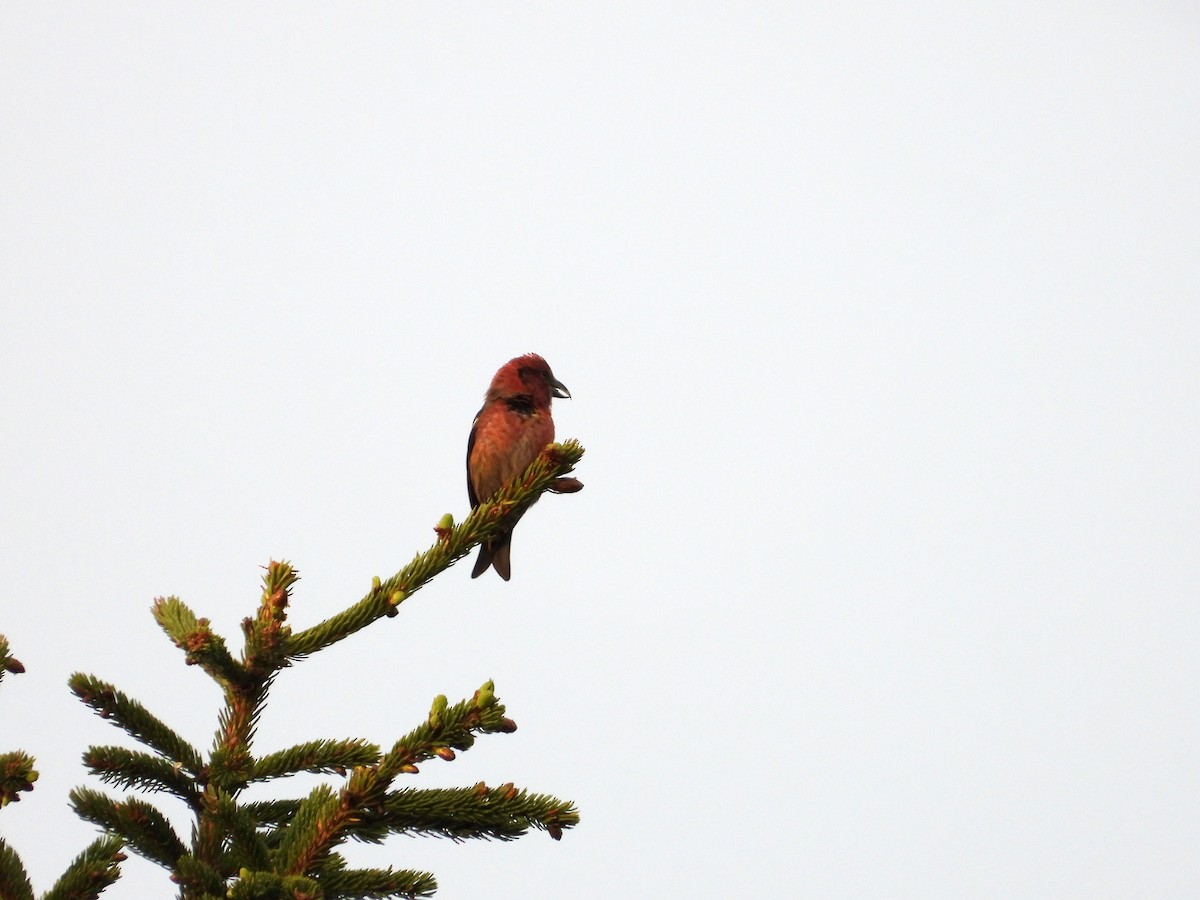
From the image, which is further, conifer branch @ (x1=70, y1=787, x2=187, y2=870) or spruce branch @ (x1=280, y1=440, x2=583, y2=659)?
spruce branch @ (x1=280, y1=440, x2=583, y2=659)

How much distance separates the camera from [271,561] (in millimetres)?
2424

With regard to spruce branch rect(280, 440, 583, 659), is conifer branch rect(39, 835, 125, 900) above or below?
below

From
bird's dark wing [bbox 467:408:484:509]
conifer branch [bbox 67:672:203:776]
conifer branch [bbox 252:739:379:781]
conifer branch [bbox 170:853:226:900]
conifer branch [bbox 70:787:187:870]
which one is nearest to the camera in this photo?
conifer branch [bbox 170:853:226:900]

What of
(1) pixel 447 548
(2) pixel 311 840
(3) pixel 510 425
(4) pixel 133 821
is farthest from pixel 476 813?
(3) pixel 510 425

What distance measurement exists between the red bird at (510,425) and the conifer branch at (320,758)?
337cm

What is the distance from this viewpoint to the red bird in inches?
238

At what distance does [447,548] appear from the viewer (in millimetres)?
2928

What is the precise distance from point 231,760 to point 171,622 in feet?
1.33

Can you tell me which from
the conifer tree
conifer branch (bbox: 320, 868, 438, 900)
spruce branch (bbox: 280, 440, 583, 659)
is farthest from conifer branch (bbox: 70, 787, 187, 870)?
spruce branch (bbox: 280, 440, 583, 659)

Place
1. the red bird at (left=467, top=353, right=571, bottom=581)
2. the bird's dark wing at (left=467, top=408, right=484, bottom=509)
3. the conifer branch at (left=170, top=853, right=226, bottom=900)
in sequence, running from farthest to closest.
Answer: the bird's dark wing at (left=467, top=408, right=484, bottom=509) < the red bird at (left=467, top=353, right=571, bottom=581) < the conifer branch at (left=170, top=853, right=226, bottom=900)

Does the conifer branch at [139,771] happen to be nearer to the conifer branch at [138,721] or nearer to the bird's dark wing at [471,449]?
the conifer branch at [138,721]

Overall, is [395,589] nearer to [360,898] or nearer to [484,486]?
[360,898]

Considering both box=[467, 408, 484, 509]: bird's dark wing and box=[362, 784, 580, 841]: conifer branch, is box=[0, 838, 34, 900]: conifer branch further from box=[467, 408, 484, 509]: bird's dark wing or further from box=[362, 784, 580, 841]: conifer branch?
box=[467, 408, 484, 509]: bird's dark wing

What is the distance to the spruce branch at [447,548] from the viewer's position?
2.48 m
